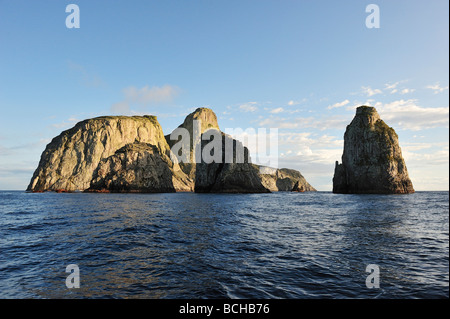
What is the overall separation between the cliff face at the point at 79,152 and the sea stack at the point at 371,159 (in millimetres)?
144058

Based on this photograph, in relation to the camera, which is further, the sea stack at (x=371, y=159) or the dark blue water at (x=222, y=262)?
the sea stack at (x=371, y=159)

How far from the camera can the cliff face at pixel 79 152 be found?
142000mm

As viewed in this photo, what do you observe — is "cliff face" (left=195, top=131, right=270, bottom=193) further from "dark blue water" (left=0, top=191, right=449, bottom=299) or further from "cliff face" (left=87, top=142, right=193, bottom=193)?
"dark blue water" (left=0, top=191, right=449, bottom=299)

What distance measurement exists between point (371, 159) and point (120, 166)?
375 ft

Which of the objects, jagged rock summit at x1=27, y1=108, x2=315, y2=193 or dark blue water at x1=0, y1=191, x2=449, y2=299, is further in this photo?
jagged rock summit at x1=27, y1=108, x2=315, y2=193

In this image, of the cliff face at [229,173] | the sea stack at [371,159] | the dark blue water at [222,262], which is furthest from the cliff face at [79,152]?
the dark blue water at [222,262]

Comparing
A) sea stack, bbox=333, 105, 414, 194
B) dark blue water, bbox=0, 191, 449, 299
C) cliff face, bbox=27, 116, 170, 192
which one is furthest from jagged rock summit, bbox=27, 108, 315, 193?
dark blue water, bbox=0, 191, 449, 299

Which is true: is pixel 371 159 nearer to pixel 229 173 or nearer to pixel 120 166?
pixel 229 173

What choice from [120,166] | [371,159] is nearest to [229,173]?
[120,166]

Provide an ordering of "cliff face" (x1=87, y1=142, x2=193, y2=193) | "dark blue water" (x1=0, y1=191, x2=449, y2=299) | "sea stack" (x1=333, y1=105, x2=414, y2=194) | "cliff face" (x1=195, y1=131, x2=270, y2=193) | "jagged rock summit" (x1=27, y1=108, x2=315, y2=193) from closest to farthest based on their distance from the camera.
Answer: "dark blue water" (x1=0, y1=191, x2=449, y2=299) → "sea stack" (x1=333, y1=105, x2=414, y2=194) → "cliff face" (x1=87, y1=142, x2=193, y2=193) → "jagged rock summit" (x1=27, y1=108, x2=315, y2=193) → "cliff face" (x1=195, y1=131, x2=270, y2=193)

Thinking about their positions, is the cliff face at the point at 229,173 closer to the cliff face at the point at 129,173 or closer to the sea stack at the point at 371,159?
the cliff face at the point at 129,173

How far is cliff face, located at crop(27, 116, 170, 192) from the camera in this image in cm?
14200

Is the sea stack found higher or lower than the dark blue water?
higher
